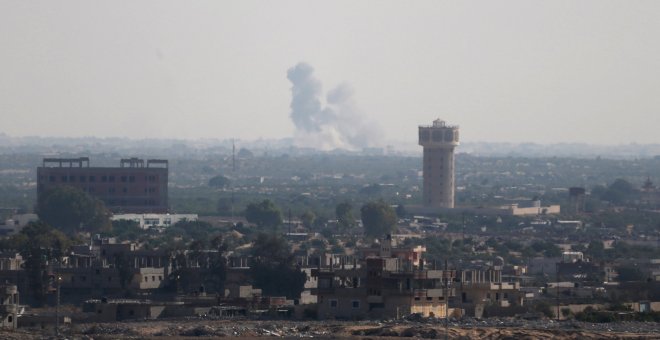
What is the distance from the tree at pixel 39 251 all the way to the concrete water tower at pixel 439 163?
61869 mm

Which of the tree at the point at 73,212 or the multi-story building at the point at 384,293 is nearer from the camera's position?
the multi-story building at the point at 384,293

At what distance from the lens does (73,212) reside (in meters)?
118

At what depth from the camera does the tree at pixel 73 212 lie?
385 feet

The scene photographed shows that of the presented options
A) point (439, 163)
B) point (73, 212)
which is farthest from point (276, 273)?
point (439, 163)

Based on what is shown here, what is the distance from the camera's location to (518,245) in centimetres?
11081

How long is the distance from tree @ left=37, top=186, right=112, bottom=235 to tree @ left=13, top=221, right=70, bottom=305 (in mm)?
19063

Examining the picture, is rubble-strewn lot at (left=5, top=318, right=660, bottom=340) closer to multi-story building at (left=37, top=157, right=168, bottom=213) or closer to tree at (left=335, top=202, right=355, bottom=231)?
tree at (left=335, top=202, right=355, bottom=231)

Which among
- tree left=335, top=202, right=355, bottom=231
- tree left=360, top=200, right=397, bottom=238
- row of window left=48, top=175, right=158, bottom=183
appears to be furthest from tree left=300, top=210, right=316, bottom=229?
row of window left=48, top=175, right=158, bottom=183

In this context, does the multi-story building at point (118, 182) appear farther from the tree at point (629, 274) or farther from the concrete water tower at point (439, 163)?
the tree at point (629, 274)

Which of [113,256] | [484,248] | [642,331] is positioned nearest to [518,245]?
[484,248]

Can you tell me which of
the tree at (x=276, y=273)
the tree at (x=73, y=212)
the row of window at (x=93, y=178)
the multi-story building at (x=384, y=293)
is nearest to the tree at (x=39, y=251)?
the tree at (x=276, y=273)

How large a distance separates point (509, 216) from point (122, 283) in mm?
73034

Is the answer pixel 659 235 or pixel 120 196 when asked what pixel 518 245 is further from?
pixel 120 196

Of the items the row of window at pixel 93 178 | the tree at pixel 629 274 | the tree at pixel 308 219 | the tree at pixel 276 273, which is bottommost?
the tree at pixel 308 219
